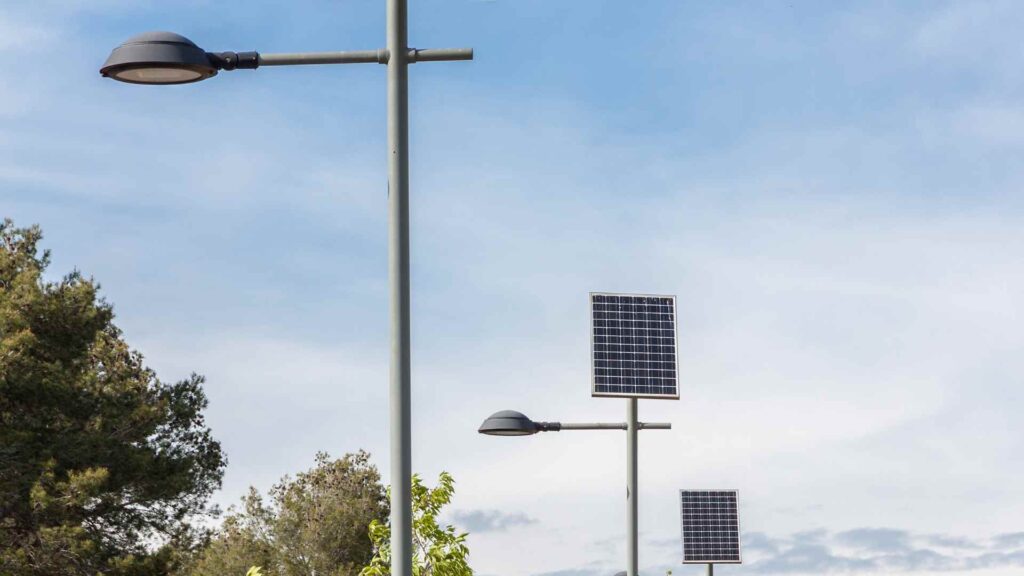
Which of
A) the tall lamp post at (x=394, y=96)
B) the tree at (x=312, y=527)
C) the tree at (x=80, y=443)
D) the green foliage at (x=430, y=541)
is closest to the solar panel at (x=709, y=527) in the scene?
the green foliage at (x=430, y=541)

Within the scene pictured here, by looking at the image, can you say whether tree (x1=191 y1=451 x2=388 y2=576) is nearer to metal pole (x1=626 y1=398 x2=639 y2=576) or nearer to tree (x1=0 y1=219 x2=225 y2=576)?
tree (x1=0 y1=219 x2=225 y2=576)

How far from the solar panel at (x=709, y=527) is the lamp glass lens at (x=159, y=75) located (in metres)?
20.8

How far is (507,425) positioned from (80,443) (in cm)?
2327

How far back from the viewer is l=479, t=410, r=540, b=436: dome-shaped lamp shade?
19.0 metres

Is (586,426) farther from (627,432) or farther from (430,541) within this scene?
(430,541)

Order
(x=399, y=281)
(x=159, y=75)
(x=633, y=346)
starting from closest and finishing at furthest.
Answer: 1. (x=399, y=281)
2. (x=159, y=75)
3. (x=633, y=346)

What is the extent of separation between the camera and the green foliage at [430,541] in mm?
27109

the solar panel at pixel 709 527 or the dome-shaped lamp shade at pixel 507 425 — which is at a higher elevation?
the dome-shaped lamp shade at pixel 507 425

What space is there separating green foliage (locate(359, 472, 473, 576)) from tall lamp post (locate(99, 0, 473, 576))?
1736 cm

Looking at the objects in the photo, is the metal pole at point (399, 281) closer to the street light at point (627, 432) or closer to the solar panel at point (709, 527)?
the street light at point (627, 432)

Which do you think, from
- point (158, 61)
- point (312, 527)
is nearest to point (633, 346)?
point (158, 61)

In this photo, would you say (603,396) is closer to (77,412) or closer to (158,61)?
(158,61)

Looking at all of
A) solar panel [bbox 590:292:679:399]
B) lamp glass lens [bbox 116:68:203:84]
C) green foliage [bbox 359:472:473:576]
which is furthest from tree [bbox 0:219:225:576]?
lamp glass lens [bbox 116:68:203:84]

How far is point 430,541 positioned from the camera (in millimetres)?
27969
